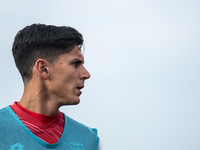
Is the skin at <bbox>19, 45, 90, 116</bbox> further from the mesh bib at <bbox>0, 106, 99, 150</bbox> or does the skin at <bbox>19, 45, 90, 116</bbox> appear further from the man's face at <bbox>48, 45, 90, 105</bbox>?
the mesh bib at <bbox>0, 106, 99, 150</bbox>

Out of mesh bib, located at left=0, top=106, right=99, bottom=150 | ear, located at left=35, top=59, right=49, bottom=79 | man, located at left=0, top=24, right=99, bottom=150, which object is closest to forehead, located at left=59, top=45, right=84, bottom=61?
man, located at left=0, top=24, right=99, bottom=150

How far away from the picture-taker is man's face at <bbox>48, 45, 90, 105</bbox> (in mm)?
2574

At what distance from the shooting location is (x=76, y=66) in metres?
2.66

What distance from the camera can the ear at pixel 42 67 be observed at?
8.40ft

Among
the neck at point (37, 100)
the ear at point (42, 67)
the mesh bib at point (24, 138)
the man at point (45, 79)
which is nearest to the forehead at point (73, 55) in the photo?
the man at point (45, 79)

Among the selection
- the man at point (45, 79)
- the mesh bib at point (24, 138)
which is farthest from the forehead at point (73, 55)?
the mesh bib at point (24, 138)

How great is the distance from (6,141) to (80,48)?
0.99 metres

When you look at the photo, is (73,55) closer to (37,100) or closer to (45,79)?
(45,79)

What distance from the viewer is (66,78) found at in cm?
258

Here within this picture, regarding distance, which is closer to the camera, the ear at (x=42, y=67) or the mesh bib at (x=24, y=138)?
the mesh bib at (x=24, y=138)

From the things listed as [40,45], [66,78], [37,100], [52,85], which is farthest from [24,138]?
[40,45]

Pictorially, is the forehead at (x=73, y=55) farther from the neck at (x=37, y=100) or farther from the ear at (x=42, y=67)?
the neck at (x=37, y=100)

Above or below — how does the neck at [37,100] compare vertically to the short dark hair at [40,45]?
below

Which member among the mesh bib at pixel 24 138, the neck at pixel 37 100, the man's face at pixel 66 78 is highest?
the man's face at pixel 66 78
